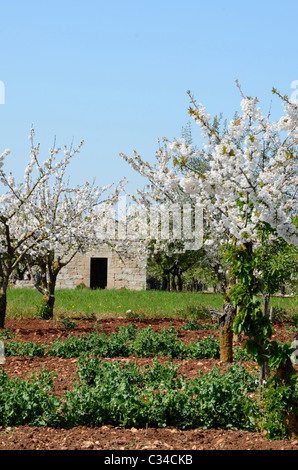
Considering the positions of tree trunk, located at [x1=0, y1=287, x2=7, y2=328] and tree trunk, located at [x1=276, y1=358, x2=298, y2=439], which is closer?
tree trunk, located at [x1=276, y1=358, x2=298, y2=439]

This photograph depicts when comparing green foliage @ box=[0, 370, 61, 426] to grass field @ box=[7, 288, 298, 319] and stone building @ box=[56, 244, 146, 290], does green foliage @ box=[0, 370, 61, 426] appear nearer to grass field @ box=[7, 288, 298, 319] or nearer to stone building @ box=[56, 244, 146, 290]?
grass field @ box=[7, 288, 298, 319]

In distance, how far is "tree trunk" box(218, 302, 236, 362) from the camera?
7805 mm

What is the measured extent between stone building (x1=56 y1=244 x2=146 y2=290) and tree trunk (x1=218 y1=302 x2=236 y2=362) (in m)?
15.0

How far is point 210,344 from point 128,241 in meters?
7.49

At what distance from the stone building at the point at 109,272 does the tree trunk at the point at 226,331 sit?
15005 mm

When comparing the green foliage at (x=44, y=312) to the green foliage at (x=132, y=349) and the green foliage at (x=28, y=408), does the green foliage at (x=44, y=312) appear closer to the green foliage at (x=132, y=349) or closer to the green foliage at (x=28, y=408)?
the green foliage at (x=132, y=349)

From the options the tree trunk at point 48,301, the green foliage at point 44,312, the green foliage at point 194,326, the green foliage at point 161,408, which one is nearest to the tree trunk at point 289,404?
the green foliage at point 161,408

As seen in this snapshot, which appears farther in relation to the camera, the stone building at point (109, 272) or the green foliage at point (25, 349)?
the stone building at point (109, 272)

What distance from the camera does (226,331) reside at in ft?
25.7

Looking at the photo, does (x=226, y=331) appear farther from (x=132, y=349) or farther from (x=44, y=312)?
(x=44, y=312)

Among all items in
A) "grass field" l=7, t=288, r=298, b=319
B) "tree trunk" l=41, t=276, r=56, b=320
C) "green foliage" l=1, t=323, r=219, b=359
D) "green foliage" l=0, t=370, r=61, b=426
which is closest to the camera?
"green foliage" l=0, t=370, r=61, b=426

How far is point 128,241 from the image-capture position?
15.7 m

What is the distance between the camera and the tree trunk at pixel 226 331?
Result: 25.6ft
